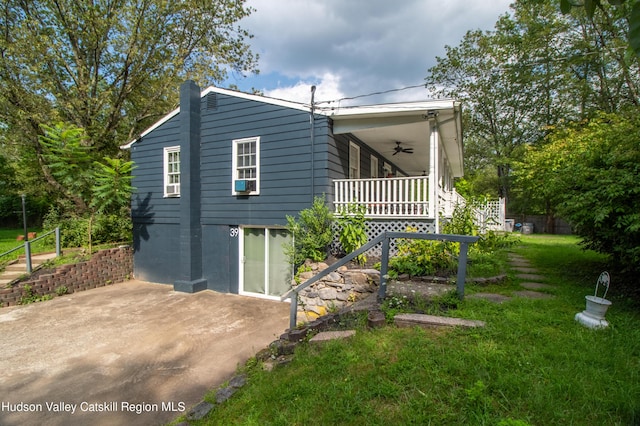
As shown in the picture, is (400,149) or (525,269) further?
(400,149)

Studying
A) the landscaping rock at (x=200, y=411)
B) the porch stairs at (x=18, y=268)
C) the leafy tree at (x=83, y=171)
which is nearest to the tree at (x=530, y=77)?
the leafy tree at (x=83, y=171)

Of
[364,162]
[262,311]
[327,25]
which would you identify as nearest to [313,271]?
[262,311]

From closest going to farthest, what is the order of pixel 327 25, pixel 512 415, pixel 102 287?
pixel 512 415 < pixel 327 25 < pixel 102 287

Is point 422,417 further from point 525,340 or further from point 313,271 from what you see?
point 313,271

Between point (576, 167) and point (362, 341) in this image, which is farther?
Result: point (576, 167)

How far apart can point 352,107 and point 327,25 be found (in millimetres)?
2860

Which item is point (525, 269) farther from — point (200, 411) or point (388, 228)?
point (200, 411)

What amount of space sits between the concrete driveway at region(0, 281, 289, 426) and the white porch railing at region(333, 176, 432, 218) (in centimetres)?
285

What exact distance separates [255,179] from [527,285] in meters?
6.10

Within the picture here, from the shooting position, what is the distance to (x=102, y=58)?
12.4 meters

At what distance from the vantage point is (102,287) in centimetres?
873

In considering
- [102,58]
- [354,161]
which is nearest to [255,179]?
[354,161]

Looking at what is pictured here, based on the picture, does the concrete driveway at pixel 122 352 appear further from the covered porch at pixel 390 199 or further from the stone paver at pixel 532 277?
the stone paver at pixel 532 277

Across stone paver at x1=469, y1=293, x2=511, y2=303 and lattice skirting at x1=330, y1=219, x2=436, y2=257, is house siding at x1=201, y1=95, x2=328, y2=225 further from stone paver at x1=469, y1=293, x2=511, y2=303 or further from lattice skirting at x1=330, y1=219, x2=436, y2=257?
stone paver at x1=469, y1=293, x2=511, y2=303
